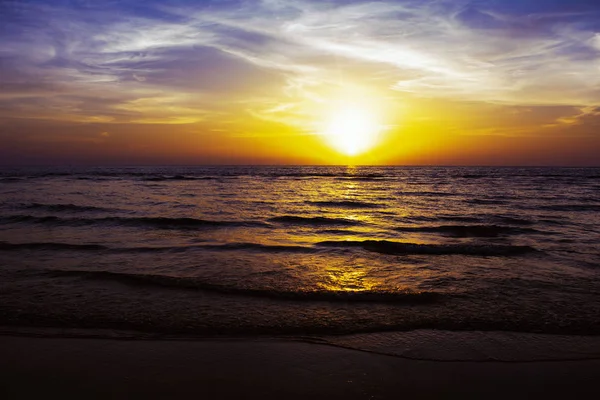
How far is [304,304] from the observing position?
7281 mm

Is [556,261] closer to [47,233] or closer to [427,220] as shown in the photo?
[427,220]

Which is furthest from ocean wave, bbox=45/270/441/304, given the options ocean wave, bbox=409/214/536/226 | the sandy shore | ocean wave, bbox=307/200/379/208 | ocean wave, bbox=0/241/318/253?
ocean wave, bbox=307/200/379/208

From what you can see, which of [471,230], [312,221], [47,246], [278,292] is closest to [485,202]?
[471,230]

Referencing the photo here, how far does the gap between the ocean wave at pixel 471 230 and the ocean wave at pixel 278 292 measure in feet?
29.7

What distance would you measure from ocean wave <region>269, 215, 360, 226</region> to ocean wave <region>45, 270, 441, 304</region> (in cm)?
1046

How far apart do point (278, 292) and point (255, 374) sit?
3220 mm

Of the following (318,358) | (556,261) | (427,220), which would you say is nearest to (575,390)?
(318,358)

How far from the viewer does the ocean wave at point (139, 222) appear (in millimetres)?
17562

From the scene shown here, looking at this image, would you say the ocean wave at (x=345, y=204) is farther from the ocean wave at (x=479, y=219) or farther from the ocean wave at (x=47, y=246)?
the ocean wave at (x=47, y=246)

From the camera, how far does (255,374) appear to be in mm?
4668

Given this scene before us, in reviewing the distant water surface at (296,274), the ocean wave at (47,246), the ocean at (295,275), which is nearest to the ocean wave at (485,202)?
the ocean at (295,275)

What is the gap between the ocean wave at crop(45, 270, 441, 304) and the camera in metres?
7.54

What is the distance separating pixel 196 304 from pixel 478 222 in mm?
15885

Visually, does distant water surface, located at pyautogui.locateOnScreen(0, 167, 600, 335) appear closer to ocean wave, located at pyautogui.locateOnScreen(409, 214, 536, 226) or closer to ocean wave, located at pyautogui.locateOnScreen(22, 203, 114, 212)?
ocean wave, located at pyautogui.locateOnScreen(409, 214, 536, 226)
